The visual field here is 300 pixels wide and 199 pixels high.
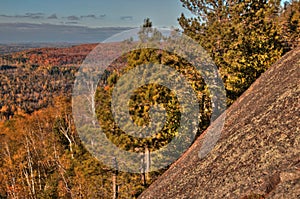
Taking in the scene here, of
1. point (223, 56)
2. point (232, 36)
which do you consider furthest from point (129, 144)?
point (232, 36)

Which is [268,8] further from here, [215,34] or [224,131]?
[224,131]

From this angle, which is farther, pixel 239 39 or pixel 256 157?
pixel 239 39

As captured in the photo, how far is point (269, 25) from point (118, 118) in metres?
10.4

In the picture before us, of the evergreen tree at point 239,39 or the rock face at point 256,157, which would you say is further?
the evergreen tree at point 239,39

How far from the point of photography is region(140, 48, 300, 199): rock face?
5375mm

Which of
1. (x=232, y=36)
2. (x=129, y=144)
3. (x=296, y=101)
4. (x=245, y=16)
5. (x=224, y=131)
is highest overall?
(x=245, y=16)

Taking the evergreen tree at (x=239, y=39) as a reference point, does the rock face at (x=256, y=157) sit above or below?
below

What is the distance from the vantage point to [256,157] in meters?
6.27

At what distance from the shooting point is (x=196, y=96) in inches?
675

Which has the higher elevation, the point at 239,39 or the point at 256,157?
the point at 239,39

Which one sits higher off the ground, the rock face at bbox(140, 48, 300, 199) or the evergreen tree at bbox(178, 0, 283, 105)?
the evergreen tree at bbox(178, 0, 283, 105)

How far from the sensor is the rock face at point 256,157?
5375mm

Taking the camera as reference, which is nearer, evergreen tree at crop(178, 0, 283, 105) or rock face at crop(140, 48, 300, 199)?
rock face at crop(140, 48, 300, 199)

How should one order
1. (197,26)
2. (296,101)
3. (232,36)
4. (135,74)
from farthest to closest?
(197,26) < (232,36) < (135,74) < (296,101)
